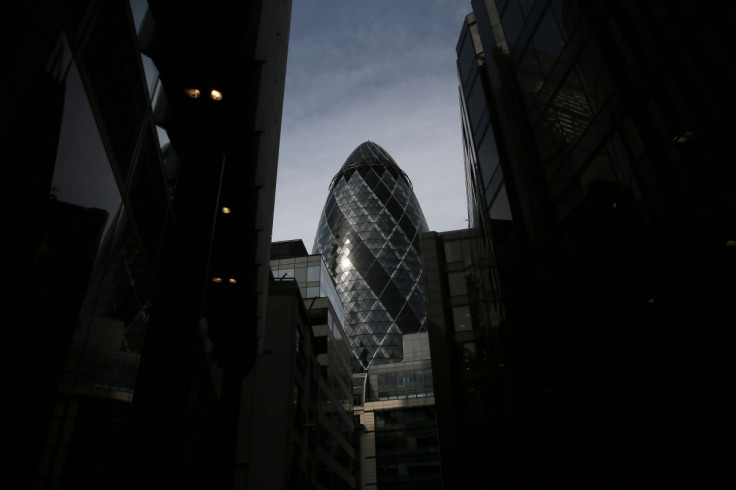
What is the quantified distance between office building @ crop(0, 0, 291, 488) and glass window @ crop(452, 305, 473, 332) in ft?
78.9

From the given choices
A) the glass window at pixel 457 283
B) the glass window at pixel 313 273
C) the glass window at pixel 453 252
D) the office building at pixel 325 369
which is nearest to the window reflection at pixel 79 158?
the office building at pixel 325 369

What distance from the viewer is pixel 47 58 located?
4.49 meters

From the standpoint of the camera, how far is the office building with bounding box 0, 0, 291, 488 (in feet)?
14.3

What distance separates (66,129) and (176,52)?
337 centimetres

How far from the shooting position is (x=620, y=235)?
977cm

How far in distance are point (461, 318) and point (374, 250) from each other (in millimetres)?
113074

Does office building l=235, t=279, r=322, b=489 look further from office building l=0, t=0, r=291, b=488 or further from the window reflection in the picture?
the window reflection

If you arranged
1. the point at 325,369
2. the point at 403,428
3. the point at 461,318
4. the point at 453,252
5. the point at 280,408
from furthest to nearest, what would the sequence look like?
the point at 403,428 < the point at 325,369 < the point at 453,252 < the point at 461,318 < the point at 280,408

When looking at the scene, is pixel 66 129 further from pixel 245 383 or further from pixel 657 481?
pixel 245 383

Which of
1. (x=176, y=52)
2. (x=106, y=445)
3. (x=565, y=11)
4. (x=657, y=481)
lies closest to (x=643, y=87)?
(x=565, y=11)

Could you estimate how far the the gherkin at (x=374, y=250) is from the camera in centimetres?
13475

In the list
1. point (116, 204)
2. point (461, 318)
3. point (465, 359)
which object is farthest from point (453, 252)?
point (116, 204)

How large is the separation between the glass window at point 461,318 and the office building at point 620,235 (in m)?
17.7

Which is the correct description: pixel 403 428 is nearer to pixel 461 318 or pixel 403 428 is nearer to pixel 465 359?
pixel 461 318
